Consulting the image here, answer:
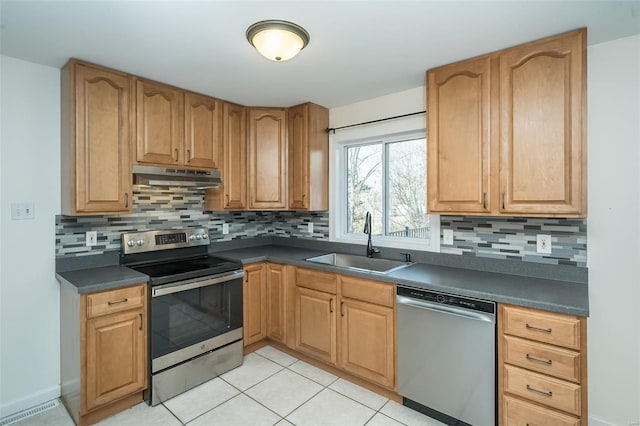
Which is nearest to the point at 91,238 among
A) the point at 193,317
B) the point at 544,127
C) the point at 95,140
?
the point at 95,140

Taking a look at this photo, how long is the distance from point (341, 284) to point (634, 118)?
6.62ft

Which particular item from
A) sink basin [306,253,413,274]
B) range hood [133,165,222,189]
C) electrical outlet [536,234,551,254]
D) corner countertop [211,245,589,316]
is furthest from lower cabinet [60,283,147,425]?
electrical outlet [536,234,551,254]

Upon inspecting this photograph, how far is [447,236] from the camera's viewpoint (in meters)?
2.47

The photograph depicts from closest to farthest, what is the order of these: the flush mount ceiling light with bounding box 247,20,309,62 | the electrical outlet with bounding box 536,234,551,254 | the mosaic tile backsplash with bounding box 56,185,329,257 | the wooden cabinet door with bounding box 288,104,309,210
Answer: the flush mount ceiling light with bounding box 247,20,309,62
the electrical outlet with bounding box 536,234,551,254
the mosaic tile backsplash with bounding box 56,185,329,257
the wooden cabinet door with bounding box 288,104,309,210

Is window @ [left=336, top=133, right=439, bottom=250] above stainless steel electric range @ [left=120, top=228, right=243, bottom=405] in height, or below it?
above

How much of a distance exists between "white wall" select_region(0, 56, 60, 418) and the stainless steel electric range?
0.51 metres

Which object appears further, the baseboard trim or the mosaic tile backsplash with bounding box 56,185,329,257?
the mosaic tile backsplash with bounding box 56,185,329,257

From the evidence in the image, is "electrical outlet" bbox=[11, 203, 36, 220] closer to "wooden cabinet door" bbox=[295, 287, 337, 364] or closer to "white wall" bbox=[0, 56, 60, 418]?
"white wall" bbox=[0, 56, 60, 418]

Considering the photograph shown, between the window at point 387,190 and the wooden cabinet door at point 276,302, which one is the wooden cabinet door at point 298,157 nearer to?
the window at point 387,190

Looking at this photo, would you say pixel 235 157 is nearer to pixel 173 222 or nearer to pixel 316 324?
pixel 173 222

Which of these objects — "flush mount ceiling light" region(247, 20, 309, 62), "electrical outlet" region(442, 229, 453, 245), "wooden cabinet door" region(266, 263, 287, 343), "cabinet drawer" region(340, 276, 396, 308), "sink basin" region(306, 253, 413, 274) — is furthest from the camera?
"wooden cabinet door" region(266, 263, 287, 343)

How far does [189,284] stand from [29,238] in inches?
42.4

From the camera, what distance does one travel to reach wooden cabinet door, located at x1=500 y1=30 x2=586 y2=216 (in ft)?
5.70

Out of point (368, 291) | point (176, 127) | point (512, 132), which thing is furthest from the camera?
point (176, 127)
